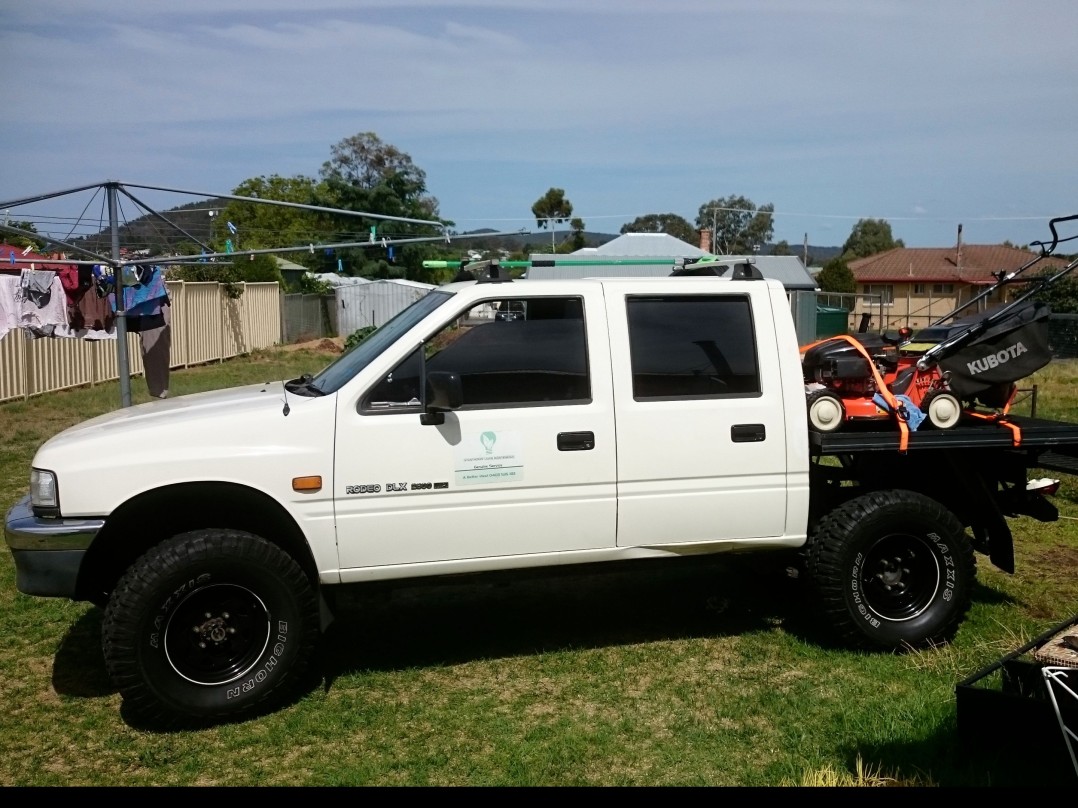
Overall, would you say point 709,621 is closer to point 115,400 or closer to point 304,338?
point 115,400

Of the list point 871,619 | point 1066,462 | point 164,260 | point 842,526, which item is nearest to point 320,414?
point 842,526

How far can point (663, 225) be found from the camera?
200 ft

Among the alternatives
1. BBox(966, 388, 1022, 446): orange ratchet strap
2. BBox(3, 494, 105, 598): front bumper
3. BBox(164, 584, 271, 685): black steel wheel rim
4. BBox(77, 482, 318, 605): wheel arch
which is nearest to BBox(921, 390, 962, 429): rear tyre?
BBox(966, 388, 1022, 446): orange ratchet strap

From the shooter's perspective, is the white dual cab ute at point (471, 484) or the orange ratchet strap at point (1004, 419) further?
the orange ratchet strap at point (1004, 419)

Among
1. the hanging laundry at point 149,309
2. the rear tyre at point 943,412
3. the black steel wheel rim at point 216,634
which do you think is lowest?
the black steel wheel rim at point 216,634

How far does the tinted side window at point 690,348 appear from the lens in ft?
17.2

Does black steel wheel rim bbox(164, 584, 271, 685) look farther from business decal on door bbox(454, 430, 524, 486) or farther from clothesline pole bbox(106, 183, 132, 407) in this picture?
clothesline pole bbox(106, 183, 132, 407)

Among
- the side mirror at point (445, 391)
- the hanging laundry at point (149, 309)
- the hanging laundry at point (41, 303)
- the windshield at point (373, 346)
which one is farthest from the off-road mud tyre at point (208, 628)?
the hanging laundry at point (41, 303)

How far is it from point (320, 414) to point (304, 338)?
30.1m

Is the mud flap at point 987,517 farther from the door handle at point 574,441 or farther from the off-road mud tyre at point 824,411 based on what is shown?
the door handle at point 574,441

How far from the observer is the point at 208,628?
4.78 m

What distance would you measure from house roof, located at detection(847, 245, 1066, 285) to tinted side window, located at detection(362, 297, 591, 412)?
2209 inches

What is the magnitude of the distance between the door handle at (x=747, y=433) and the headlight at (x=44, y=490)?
129 inches

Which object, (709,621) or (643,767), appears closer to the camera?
(643,767)
